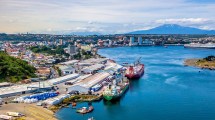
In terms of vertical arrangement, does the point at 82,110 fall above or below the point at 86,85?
below

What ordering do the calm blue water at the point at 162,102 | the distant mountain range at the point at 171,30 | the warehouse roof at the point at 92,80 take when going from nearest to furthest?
1. the calm blue water at the point at 162,102
2. the warehouse roof at the point at 92,80
3. the distant mountain range at the point at 171,30

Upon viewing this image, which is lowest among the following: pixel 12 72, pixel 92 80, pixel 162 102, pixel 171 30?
pixel 162 102

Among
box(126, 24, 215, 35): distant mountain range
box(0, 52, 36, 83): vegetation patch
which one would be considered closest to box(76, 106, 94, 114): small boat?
box(0, 52, 36, 83): vegetation patch

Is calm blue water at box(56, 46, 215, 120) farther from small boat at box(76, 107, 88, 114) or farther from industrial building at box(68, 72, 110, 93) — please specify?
industrial building at box(68, 72, 110, 93)

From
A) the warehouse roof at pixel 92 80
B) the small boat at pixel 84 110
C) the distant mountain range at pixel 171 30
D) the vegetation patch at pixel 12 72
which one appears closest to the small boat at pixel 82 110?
the small boat at pixel 84 110

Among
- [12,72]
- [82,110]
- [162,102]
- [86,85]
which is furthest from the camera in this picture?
[12,72]

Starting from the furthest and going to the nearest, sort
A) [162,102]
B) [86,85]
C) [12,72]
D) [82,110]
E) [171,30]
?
[171,30] → [12,72] → [86,85] → [162,102] → [82,110]

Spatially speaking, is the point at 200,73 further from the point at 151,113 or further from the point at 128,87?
the point at 151,113

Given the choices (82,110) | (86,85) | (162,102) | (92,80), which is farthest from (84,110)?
(92,80)

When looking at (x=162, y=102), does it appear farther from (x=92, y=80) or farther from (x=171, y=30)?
(x=171, y=30)

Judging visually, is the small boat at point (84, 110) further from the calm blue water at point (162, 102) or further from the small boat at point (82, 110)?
the calm blue water at point (162, 102)

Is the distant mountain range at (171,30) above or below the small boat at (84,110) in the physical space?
above
